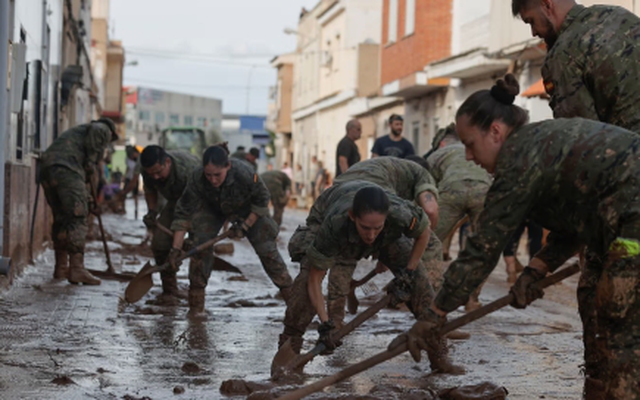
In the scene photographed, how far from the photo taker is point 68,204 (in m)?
11.0

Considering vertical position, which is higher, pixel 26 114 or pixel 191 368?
pixel 26 114

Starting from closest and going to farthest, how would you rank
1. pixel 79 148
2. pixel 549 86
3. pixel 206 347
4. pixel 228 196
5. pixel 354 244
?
pixel 549 86
pixel 354 244
pixel 206 347
pixel 228 196
pixel 79 148

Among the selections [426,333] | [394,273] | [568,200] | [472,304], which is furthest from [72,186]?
[568,200]

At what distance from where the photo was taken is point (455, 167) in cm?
962

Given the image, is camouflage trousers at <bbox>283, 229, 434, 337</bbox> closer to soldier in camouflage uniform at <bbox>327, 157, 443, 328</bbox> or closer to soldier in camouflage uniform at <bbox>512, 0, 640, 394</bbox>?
soldier in camouflage uniform at <bbox>327, 157, 443, 328</bbox>

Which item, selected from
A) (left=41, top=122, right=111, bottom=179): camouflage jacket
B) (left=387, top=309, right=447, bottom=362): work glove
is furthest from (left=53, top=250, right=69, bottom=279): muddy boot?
(left=387, top=309, right=447, bottom=362): work glove

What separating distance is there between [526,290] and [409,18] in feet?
78.2

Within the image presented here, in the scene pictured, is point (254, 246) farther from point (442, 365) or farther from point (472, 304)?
point (442, 365)

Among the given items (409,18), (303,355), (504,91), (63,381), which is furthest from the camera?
(409,18)

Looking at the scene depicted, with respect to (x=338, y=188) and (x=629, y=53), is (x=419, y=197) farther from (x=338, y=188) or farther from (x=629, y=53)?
(x=629, y=53)

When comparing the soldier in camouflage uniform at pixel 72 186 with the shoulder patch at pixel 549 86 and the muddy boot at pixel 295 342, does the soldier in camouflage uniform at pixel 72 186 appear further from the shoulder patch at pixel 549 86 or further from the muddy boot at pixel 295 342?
the shoulder patch at pixel 549 86

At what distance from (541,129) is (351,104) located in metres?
33.6

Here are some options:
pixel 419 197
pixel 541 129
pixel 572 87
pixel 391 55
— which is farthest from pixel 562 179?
pixel 391 55

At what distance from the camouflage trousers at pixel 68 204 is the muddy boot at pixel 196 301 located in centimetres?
211
